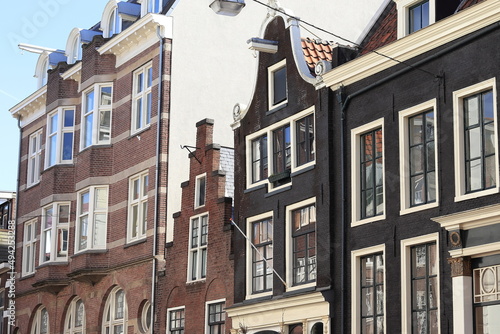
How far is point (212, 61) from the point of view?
35.2 metres

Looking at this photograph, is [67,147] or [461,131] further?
[67,147]

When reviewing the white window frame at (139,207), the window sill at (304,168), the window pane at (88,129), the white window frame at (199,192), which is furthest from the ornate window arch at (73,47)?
the window sill at (304,168)

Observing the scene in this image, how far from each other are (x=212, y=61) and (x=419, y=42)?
1327cm

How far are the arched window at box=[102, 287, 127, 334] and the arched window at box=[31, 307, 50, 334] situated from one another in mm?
5045

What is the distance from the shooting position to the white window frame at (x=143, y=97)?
115 ft

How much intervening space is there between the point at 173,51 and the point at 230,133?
3.19 metres

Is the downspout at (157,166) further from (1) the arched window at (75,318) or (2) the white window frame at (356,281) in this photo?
(2) the white window frame at (356,281)

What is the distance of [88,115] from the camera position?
38.0 meters

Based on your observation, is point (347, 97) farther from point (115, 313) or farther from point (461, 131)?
point (115, 313)

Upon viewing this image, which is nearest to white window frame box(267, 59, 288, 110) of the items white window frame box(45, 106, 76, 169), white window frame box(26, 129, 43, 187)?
white window frame box(45, 106, 76, 169)

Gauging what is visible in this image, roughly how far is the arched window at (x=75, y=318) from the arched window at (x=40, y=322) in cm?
186

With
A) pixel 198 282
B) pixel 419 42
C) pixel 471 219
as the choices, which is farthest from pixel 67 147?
pixel 471 219

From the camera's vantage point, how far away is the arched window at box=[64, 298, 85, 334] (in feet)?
122

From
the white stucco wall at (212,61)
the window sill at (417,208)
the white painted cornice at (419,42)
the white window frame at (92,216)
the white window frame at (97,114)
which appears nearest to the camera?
the white painted cornice at (419,42)
